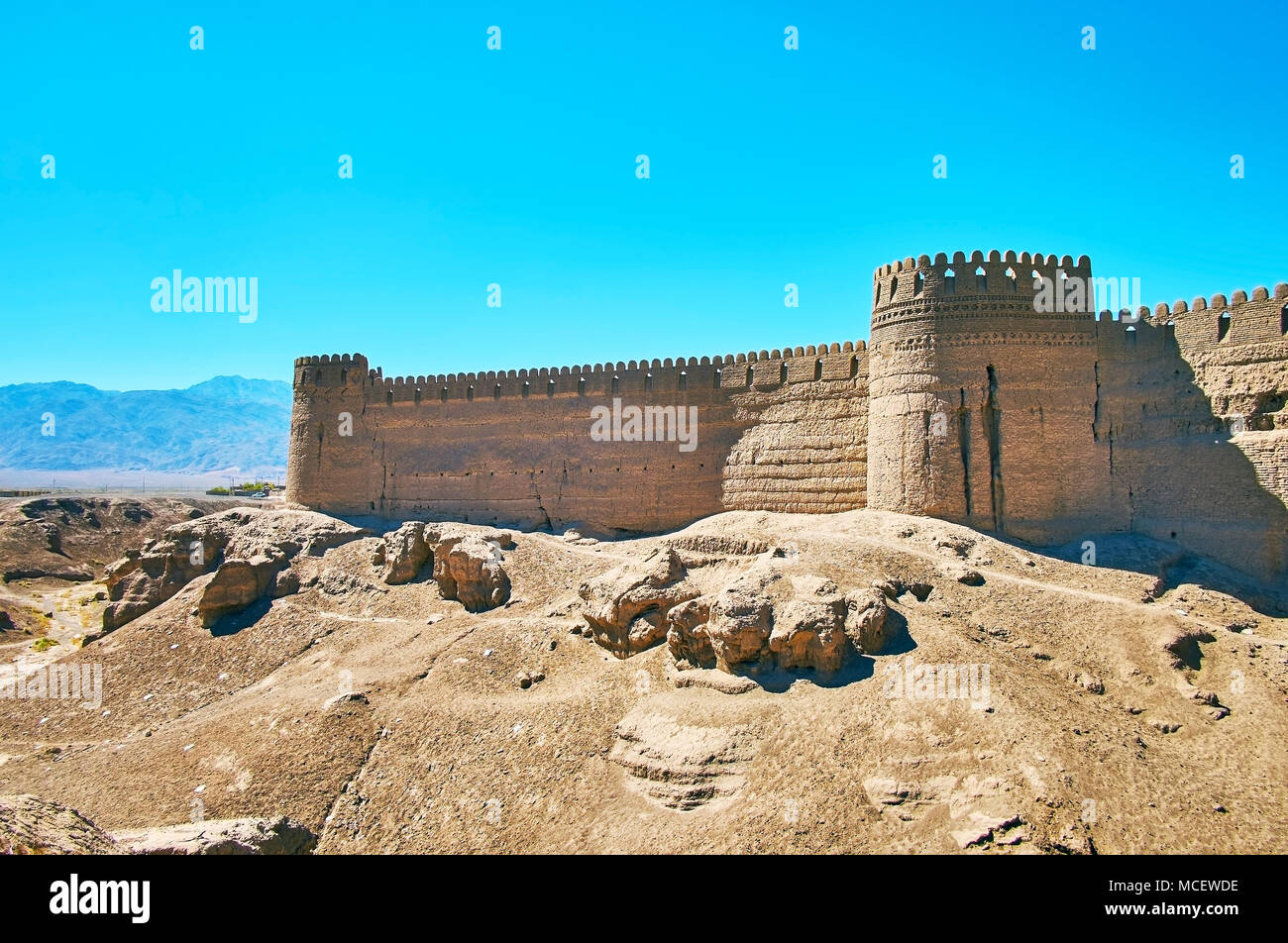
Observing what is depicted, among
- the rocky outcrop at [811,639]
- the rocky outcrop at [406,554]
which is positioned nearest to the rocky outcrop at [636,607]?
the rocky outcrop at [811,639]

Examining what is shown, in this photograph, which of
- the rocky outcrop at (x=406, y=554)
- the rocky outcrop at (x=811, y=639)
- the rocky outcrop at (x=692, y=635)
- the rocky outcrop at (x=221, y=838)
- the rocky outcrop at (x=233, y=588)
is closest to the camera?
the rocky outcrop at (x=221, y=838)

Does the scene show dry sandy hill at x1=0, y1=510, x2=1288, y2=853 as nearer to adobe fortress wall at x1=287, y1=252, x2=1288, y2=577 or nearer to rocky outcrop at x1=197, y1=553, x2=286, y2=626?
adobe fortress wall at x1=287, y1=252, x2=1288, y2=577

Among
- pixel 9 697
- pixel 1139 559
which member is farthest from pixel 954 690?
pixel 9 697

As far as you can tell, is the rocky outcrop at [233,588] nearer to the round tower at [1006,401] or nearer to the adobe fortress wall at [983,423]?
the adobe fortress wall at [983,423]

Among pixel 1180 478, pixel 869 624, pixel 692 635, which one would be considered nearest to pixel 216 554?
pixel 692 635

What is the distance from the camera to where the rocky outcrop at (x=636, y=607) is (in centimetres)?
1788

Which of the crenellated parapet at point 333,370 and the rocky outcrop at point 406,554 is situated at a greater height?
the crenellated parapet at point 333,370

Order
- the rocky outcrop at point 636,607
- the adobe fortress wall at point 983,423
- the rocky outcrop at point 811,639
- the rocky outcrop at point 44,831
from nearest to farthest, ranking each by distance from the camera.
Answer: the rocky outcrop at point 44,831
the rocky outcrop at point 811,639
the rocky outcrop at point 636,607
the adobe fortress wall at point 983,423

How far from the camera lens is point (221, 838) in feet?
34.4

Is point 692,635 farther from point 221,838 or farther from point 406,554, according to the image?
point 406,554

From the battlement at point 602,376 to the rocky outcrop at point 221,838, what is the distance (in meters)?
17.6

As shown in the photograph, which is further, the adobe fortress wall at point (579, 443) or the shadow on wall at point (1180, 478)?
the adobe fortress wall at point (579, 443)

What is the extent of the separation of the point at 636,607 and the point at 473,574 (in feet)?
22.6

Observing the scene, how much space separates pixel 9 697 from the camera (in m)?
22.4
